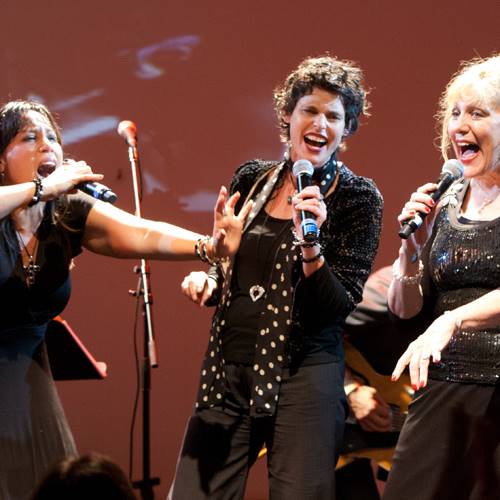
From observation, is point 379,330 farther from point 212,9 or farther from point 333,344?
point 212,9

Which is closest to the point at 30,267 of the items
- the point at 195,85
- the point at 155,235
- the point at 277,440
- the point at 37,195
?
the point at 37,195

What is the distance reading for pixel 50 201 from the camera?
2.74m

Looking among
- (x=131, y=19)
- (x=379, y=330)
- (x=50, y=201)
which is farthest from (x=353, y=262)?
(x=131, y=19)

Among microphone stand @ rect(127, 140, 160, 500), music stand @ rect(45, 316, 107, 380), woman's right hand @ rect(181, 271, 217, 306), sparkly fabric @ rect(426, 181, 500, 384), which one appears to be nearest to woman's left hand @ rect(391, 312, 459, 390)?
sparkly fabric @ rect(426, 181, 500, 384)

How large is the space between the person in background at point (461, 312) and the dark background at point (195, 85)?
6.24 ft

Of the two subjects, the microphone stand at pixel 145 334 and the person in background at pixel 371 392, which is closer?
the person in background at pixel 371 392

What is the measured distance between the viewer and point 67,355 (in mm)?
3484

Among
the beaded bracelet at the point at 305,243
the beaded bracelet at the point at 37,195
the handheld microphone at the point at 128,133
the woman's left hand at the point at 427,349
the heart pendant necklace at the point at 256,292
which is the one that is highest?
the handheld microphone at the point at 128,133

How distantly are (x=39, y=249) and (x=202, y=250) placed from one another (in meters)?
0.47

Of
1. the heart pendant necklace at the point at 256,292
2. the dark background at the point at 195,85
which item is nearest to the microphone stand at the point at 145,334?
the dark background at the point at 195,85

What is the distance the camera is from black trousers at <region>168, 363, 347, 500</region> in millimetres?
2590

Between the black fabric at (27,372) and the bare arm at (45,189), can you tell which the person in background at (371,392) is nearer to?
the black fabric at (27,372)

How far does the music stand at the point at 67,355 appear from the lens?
134 inches

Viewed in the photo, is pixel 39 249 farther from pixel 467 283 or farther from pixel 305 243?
pixel 467 283
